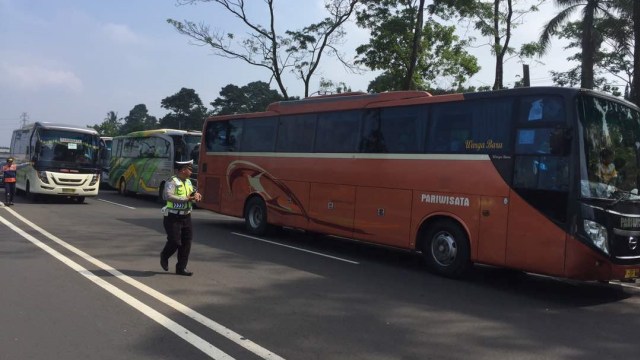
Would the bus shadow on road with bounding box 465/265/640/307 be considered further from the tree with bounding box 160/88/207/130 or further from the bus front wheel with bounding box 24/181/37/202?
the tree with bounding box 160/88/207/130

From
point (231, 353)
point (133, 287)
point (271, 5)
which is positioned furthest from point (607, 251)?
point (271, 5)

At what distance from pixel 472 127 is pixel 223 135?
798 centimetres

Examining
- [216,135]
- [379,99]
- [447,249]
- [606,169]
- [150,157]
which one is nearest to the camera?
[606,169]

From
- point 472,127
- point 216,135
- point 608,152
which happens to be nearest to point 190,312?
point 472,127

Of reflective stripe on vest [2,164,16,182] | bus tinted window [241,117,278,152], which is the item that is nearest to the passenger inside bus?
bus tinted window [241,117,278,152]

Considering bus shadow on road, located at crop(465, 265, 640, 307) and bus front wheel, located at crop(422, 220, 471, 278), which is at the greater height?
bus front wheel, located at crop(422, 220, 471, 278)

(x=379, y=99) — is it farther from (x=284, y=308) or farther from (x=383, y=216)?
(x=284, y=308)

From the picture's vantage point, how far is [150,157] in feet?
79.5

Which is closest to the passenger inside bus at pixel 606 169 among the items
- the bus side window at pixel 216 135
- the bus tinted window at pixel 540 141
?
the bus tinted window at pixel 540 141

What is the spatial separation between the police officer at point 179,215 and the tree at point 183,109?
6837 cm

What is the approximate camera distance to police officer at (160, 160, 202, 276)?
27.8ft

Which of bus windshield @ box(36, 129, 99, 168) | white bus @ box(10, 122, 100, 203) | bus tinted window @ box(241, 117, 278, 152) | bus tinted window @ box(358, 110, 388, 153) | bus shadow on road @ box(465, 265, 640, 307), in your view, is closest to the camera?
bus shadow on road @ box(465, 265, 640, 307)

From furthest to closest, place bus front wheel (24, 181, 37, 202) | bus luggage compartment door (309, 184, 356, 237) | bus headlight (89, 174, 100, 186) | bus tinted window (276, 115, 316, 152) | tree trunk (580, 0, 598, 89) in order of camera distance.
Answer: tree trunk (580, 0, 598, 89) → bus front wheel (24, 181, 37, 202) → bus headlight (89, 174, 100, 186) → bus tinted window (276, 115, 316, 152) → bus luggage compartment door (309, 184, 356, 237)

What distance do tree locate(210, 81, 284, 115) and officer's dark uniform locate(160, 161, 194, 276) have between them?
57.3 metres
